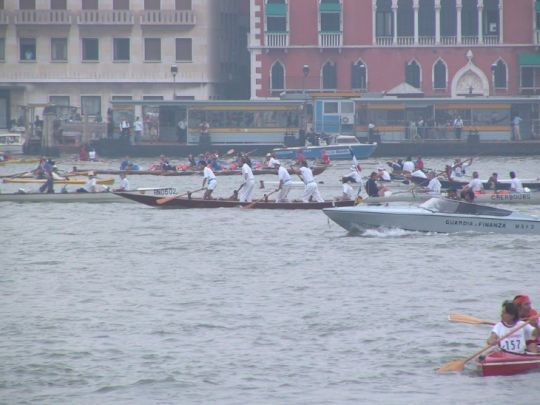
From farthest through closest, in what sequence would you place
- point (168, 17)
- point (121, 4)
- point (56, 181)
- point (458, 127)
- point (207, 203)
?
1. point (121, 4)
2. point (168, 17)
3. point (458, 127)
4. point (56, 181)
5. point (207, 203)

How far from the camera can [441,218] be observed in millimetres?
36375

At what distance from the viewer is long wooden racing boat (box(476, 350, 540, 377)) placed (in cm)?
2219

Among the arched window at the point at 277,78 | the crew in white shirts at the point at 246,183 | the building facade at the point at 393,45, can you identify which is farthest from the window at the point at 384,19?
the crew in white shirts at the point at 246,183

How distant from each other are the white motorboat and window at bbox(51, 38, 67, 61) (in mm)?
51003

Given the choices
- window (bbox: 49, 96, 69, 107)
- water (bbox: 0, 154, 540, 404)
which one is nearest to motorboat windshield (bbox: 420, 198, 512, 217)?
water (bbox: 0, 154, 540, 404)

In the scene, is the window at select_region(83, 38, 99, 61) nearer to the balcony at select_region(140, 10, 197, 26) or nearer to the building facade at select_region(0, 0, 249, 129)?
the building facade at select_region(0, 0, 249, 129)

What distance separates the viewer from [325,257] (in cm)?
3553

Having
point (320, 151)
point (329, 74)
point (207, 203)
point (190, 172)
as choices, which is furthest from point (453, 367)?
point (329, 74)

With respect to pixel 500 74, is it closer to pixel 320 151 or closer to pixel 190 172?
pixel 320 151

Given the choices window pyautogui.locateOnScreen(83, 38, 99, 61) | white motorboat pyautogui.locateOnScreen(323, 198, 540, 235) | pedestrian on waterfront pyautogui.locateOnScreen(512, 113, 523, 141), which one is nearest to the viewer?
white motorboat pyautogui.locateOnScreen(323, 198, 540, 235)

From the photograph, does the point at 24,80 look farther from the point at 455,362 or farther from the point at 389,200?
the point at 455,362

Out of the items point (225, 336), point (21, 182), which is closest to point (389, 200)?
point (21, 182)

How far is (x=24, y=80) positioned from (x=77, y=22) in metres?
4.26

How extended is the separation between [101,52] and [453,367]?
65.2 metres
